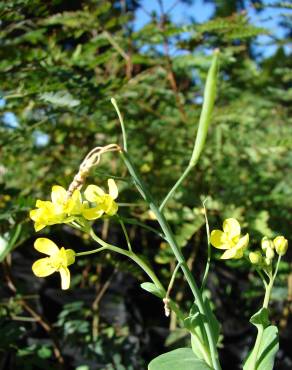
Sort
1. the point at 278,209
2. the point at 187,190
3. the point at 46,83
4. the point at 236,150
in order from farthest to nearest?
1. the point at 278,209
2. the point at 236,150
3. the point at 187,190
4. the point at 46,83

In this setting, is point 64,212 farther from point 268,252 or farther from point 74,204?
point 268,252

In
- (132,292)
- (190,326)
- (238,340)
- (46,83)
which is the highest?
(46,83)

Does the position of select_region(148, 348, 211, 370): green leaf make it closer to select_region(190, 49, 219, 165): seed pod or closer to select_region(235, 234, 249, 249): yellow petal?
select_region(235, 234, 249, 249): yellow petal

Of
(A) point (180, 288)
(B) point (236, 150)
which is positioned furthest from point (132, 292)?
(B) point (236, 150)

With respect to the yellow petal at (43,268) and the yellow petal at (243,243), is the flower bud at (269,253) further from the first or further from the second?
the yellow petal at (43,268)

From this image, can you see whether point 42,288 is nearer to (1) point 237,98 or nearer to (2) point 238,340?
(2) point 238,340

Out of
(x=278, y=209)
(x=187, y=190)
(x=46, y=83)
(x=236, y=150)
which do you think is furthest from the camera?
(x=278, y=209)

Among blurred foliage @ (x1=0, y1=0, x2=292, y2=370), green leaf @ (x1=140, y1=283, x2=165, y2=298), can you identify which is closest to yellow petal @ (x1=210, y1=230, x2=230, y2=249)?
green leaf @ (x1=140, y1=283, x2=165, y2=298)

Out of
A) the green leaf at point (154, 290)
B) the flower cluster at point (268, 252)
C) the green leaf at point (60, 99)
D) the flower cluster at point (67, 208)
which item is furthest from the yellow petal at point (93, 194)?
the green leaf at point (60, 99)
